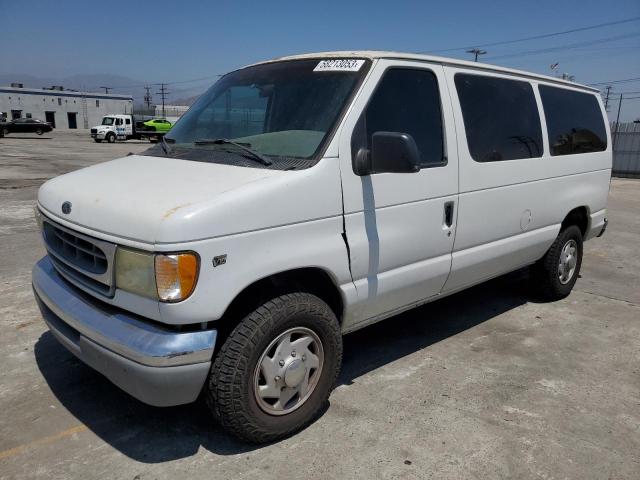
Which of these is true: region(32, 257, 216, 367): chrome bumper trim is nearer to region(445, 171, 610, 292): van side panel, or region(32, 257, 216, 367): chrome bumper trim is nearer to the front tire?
the front tire

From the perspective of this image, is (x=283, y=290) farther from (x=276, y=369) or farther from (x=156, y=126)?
(x=156, y=126)

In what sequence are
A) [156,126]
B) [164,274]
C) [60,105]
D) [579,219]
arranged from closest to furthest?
[164,274], [579,219], [156,126], [60,105]

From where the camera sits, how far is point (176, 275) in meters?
2.39

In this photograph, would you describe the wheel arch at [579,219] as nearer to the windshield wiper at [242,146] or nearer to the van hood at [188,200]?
the van hood at [188,200]

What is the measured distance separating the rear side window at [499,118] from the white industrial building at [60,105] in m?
73.7

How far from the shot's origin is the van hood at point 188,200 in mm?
2436

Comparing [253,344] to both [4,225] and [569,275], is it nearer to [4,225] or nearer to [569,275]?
[569,275]

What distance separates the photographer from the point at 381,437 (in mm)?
3031

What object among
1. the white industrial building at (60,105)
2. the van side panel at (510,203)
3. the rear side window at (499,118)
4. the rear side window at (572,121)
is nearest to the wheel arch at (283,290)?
the van side panel at (510,203)

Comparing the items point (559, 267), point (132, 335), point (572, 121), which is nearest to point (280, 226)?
point (132, 335)

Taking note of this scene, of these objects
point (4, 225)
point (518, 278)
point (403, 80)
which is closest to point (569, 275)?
point (518, 278)

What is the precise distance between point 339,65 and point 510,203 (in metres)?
1.86

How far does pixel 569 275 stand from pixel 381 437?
344cm

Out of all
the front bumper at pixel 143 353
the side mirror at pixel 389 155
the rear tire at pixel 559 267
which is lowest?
the rear tire at pixel 559 267
